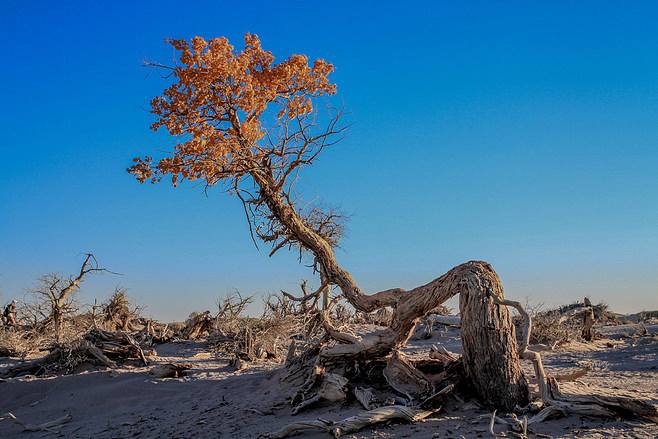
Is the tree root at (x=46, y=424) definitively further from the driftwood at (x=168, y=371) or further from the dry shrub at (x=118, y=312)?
the dry shrub at (x=118, y=312)

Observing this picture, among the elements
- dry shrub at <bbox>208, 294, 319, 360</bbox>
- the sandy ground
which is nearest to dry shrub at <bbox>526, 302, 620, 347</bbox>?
the sandy ground

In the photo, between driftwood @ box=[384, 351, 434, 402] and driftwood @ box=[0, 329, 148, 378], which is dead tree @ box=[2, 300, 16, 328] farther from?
driftwood @ box=[384, 351, 434, 402]

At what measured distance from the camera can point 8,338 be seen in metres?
15.3

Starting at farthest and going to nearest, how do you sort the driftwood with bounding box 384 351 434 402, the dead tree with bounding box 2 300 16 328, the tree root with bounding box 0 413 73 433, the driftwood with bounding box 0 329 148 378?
the dead tree with bounding box 2 300 16 328
the driftwood with bounding box 0 329 148 378
the tree root with bounding box 0 413 73 433
the driftwood with bounding box 384 351 434 402

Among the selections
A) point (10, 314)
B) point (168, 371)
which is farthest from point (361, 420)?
point (10, 314)

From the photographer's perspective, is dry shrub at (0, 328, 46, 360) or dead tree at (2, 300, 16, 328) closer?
dry shrub at (0, 328, 46, 360)

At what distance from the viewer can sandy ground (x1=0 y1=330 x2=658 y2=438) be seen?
5.69 metres

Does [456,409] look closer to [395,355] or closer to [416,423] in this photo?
[416,423]

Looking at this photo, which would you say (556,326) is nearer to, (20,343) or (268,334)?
(268,334)

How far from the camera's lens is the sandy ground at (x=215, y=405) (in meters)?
5.69

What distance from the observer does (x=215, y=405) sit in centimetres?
793

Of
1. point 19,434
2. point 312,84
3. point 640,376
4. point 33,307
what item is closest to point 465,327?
point 640,376

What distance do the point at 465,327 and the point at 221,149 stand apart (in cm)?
520

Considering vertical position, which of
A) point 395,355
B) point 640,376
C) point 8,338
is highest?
point 8,338
